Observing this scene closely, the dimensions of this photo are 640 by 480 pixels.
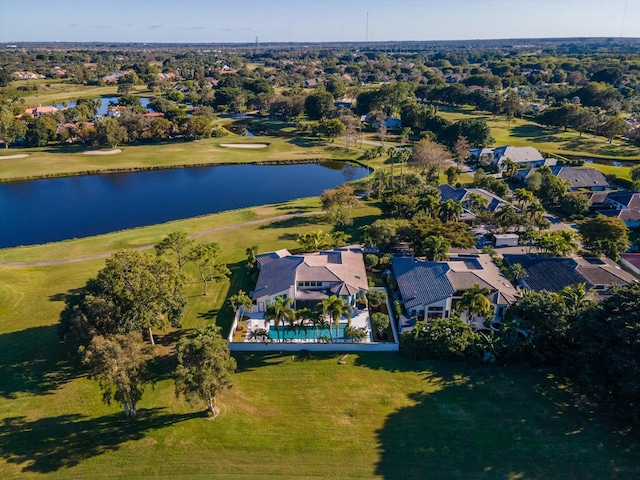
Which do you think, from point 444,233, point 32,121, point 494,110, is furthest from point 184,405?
point 494,110

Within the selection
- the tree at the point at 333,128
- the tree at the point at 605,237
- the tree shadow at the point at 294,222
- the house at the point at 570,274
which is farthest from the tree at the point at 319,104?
the house at the point at 570,274

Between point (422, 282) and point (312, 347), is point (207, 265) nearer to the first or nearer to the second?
point (312, 347)

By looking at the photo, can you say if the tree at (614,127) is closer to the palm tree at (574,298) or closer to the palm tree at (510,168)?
the palm tree at (510,168)

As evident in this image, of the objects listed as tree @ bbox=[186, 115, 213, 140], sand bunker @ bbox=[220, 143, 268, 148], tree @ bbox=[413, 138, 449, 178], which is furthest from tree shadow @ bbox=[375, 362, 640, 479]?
tree @ bbox=[186, 115, 213, 140]

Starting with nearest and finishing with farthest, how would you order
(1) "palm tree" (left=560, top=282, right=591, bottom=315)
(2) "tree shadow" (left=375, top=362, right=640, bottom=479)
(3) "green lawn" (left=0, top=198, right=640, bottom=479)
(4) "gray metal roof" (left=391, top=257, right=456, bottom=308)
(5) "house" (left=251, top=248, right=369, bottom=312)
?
(2) "tree shadow" (left=375, top=362, right=640, bottom=479) < (3) "green lawn" (left=0, top=198, right=640, bottom=479) < (1) "palm tree" (left=560, top=282, right=591, bottom=315) < (4) "gray metal roof" (left=391, top=257, right=456, bottom=308) < (5) "house" (left=251, top=248, right=369, bottom=312)

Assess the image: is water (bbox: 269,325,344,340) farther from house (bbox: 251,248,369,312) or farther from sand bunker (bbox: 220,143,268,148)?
sand bunker (bbox: 220,143,268,148)

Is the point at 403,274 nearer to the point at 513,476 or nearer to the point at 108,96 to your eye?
the point at 513,476

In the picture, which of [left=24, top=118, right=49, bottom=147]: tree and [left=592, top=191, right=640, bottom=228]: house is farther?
[left=24, top=118, right=49, bottom=147]: tree
